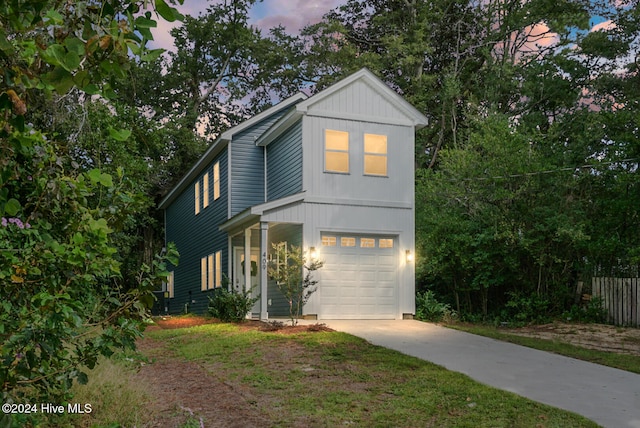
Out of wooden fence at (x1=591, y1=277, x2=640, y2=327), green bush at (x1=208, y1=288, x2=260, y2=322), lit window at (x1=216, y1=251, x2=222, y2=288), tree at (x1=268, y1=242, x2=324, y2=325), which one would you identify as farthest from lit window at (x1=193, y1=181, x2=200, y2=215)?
wooden fence at (x1=591, y1=277, x2=640, y2=327)

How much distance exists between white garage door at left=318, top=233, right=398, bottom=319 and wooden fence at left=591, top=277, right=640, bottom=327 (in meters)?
5.27

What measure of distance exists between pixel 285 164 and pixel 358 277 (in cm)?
380

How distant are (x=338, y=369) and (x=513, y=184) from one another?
10.4 m

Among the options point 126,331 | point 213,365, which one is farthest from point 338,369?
point 126,331

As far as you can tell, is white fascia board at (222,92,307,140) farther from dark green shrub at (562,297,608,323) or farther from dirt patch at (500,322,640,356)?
dark green shrub at (562,297,608,323)

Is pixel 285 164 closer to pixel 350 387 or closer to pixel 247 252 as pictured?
pixel 247 252

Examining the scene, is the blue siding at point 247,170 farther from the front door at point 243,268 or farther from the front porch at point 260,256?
the front door at point 243,268

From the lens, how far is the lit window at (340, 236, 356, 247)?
15805 millimetres

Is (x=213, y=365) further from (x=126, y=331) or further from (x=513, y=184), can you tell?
(x=513, y=184)

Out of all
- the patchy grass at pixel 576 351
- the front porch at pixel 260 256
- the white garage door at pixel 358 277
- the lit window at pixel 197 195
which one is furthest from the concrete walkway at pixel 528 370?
the lit window at pixel 197 195

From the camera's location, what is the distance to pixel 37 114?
11.8 m

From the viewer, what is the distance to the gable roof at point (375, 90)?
52.2ft

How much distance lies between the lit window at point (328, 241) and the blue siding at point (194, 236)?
14.4ft

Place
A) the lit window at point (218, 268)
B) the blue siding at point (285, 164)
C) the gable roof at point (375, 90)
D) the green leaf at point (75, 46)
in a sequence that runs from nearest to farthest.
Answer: the green leaf at point (75, 46)
the gable roof at point (375, 90)
the blue siding at point (285, 164)
the lit window at point (218, 268)
